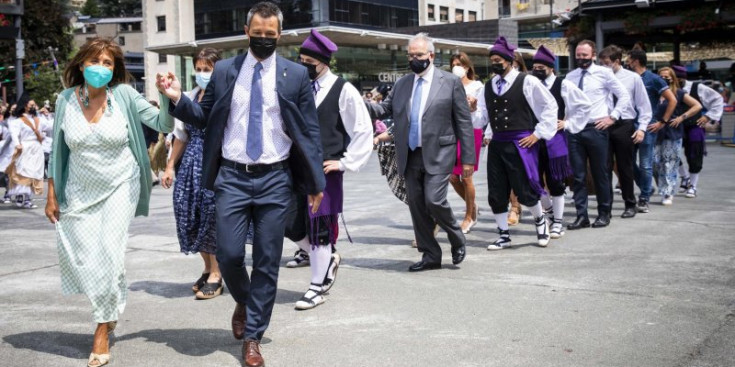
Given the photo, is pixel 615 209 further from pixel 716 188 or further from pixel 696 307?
pixel 696 307

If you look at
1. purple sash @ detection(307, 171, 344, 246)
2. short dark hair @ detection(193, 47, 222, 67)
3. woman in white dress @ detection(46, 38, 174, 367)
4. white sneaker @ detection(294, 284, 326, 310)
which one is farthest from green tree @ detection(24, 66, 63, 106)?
woman in white dress @ detection(46, 38, 174, 367)

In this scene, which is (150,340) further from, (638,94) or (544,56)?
(638,94)

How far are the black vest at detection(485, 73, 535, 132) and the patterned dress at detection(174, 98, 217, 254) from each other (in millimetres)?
3248

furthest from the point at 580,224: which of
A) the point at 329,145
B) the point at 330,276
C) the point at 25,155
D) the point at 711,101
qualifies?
the point at 25,155

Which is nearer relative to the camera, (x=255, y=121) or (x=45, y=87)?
(x=255, y=121)

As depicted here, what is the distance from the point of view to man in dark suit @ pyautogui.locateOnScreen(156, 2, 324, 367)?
4.80 m

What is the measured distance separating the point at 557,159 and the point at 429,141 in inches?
94.0

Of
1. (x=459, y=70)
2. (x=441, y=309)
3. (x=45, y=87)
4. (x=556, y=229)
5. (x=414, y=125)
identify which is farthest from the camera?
(x=45, y=87)

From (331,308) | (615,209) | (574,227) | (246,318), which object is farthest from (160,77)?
(615,209)

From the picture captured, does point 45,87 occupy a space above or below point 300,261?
above

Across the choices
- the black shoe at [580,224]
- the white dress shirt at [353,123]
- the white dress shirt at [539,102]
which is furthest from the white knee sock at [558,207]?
the white dress shirt at [353,123]

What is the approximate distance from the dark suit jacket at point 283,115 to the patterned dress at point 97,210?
49 centimetres

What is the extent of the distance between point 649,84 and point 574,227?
2892mm

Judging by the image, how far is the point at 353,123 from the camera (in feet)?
21.2
